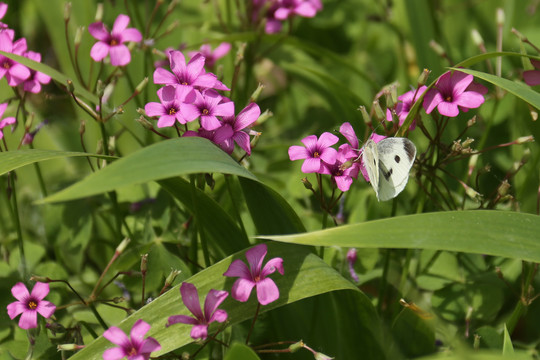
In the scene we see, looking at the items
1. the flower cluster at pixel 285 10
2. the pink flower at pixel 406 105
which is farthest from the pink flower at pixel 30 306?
the flower cluster at pixel 285 10

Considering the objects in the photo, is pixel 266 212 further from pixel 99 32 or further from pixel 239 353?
pixel 99 32

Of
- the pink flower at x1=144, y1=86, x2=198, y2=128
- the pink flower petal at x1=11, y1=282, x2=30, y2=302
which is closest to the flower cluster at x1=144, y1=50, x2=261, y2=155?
the pink flower at x1=144, y1=86, x2=198, y2=128

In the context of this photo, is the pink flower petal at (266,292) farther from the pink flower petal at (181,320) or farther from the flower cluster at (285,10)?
the flower cluster at (285,10)

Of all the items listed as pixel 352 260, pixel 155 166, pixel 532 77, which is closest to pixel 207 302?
pixel 155 166

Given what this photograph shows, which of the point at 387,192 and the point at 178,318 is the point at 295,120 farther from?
the point at 178,318

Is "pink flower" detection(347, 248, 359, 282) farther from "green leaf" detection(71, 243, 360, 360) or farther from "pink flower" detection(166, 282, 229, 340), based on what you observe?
"pink flower" detection(166, 282, 229, 340)

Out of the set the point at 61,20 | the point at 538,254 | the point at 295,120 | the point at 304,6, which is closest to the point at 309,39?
the point at 295,120
